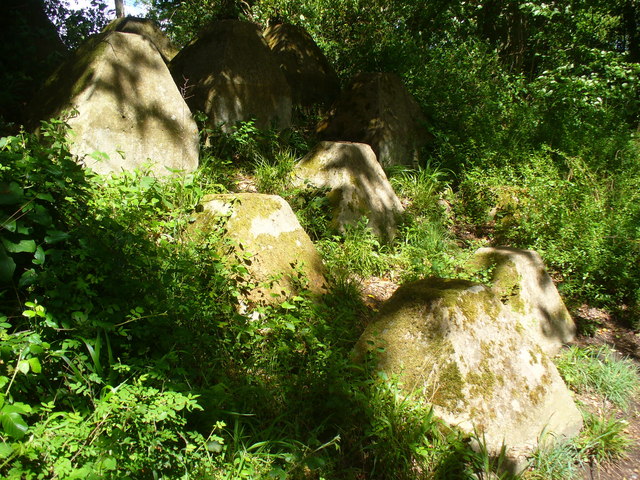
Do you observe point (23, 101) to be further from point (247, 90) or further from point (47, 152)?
point (47, 152)

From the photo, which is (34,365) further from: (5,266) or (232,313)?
(232,313)

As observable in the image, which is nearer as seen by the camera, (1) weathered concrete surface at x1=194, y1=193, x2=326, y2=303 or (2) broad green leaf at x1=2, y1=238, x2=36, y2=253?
(2) broad green leaf at x1=2, y1=238, x2=36, y2=253

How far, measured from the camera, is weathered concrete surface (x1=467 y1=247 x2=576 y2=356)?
464 cm

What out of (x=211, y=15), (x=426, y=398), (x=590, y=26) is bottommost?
(x=426, y=398)

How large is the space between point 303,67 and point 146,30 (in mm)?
3137

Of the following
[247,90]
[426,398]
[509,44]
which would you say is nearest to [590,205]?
[426,398]

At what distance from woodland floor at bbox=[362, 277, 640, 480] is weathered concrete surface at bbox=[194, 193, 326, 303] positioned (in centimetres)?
88

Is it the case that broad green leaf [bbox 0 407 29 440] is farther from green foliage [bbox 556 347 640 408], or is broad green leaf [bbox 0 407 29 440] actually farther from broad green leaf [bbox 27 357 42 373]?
green foliage [bbox 556 347 640 408]

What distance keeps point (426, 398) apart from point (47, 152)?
2.87 meters

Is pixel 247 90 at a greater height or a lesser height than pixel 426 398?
greater

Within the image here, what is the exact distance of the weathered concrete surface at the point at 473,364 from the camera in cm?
309

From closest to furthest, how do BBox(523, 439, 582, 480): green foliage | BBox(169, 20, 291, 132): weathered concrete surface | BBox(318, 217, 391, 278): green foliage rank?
BBox(523, 439, 582, 480): green foliage → BBox(318, 217, 391, 278): green foliage → BBox(169, 20, 291, 132): weathered concrete surface

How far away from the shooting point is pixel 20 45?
572 centimetres

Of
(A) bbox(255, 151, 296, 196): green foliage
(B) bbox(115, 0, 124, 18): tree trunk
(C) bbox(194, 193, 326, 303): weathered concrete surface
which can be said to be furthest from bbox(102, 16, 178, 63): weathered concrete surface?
(B) bbox(115, 0, 124, 18): tree trunk
